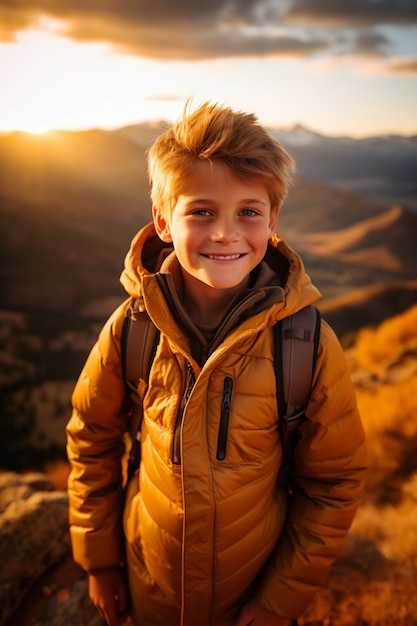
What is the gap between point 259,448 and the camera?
1302 mm

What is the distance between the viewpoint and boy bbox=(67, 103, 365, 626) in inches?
47.5

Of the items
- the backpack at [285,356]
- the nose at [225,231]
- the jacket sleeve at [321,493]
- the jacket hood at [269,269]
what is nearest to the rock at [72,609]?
the jacket sleeve at [321,493]

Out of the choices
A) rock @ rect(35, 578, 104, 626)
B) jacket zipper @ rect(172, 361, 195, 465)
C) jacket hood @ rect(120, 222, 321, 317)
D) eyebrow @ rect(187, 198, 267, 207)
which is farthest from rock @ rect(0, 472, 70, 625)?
eyebrow @ rect(187, 198, 267, 207)

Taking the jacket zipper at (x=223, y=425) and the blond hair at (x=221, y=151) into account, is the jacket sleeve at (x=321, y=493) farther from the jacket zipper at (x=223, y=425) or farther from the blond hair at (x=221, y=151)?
the blond hair at (x=221, y=151)

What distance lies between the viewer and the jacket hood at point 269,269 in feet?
4.23

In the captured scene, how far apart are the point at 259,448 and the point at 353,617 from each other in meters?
1.32

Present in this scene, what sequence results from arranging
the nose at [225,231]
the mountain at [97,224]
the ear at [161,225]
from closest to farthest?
the nose at [225,231]
the ear at [161,225]
the mountain at [97,224]

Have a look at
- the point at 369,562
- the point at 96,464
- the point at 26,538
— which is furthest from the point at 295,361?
the point at 26,538

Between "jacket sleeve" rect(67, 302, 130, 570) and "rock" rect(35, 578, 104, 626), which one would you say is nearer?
"jacket sleeve" rect(67, 302, 130, 570)

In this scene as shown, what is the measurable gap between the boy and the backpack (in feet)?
0.11

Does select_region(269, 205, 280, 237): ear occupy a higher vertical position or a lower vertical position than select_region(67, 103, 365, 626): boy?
higher

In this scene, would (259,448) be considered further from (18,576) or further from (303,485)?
(18,576)

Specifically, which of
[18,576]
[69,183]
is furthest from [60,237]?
[18,576]

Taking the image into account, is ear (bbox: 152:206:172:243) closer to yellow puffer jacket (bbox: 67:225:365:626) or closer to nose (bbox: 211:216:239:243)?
yellow puffer jacket (bbox: 67:225:365:626)
